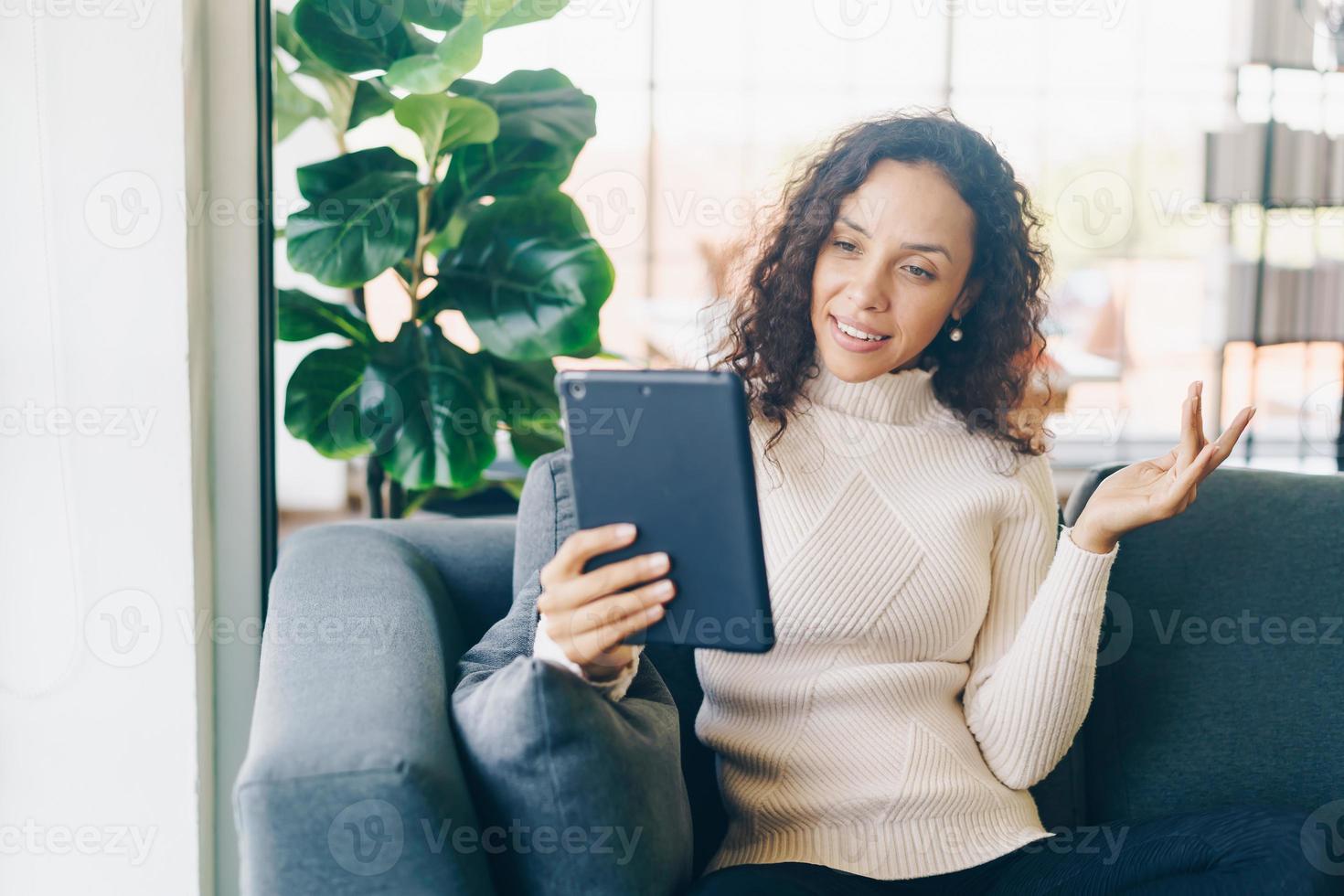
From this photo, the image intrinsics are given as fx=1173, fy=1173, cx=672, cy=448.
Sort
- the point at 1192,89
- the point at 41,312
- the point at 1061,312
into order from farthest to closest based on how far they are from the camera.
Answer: the point at 1061,312
the point at 1192,89
the point at 41,312

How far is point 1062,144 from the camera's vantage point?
197 inches

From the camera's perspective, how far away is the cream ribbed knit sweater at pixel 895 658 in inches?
50.4

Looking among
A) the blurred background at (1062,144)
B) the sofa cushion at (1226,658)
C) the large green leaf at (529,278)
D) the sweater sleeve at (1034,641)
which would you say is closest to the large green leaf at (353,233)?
the large green leaf at (529,278)

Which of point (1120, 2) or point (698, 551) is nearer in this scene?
point (698, 551)

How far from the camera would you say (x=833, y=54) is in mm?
4672

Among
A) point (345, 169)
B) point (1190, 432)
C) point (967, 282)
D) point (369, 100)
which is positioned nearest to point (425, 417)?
point (345, 169)

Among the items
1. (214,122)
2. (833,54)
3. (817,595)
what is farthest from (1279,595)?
(833,54)

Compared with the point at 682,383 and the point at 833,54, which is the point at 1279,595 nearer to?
the point at 682,383

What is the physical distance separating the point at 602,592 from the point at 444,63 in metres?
0.85

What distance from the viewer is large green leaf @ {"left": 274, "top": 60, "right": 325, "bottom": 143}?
74.7 inches

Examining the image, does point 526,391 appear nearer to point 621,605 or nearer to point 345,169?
point 345,169

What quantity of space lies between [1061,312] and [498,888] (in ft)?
16.8

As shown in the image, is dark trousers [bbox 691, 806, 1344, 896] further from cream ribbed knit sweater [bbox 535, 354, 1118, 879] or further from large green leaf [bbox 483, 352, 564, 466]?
large green leaf [bbox 483, 352, 564, 466]

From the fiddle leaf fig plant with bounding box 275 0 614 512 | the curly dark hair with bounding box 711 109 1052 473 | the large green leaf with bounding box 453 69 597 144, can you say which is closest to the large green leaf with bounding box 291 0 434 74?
the fiddle leaf fig plant with bounding box 275 0 614 512
